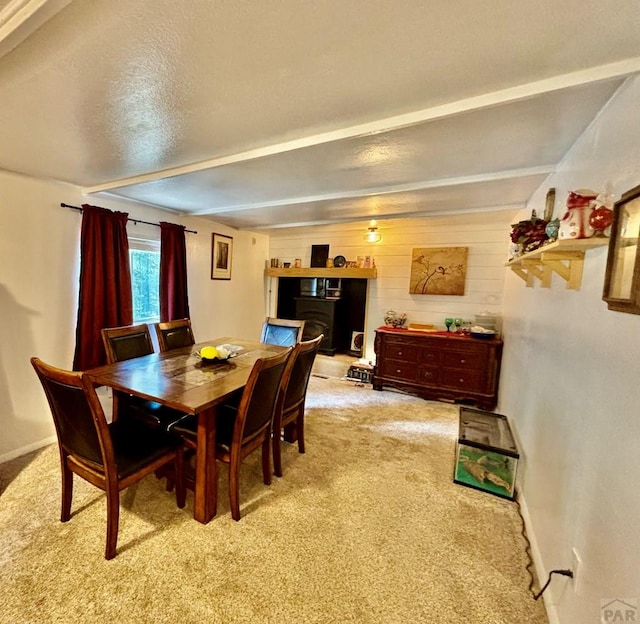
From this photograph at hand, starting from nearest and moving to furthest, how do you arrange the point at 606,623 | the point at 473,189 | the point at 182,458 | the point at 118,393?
1. the point at 606,623
2. the point at 182,458
3. the point at 118,393
4. the point at 473,189

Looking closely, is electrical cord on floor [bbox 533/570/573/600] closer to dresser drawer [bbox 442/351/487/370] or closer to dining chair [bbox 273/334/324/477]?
dining chair [bbox 273/334/324/477]

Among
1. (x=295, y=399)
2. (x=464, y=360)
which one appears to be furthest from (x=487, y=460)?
(x=464, y=360)

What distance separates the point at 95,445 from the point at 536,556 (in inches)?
89.6

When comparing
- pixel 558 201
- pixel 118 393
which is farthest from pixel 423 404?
pixel 118 393

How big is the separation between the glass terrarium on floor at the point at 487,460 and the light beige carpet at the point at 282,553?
0.09 metres

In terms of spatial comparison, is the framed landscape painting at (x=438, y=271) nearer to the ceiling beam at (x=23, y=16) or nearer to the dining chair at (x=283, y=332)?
the dining chair at (x=283, y=332)

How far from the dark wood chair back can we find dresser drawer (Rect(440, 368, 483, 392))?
3145mm

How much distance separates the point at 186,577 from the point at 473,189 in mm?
3057

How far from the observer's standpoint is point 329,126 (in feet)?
5.06

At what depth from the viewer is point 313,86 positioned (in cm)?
122

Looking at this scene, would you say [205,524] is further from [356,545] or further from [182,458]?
[356,545]

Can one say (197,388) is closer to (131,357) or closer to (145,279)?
(131,357)

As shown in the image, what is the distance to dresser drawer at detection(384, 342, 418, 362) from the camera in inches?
148

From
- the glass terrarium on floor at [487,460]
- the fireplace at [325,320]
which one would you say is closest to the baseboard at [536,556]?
the glass terrarium on floor at [487,460]
